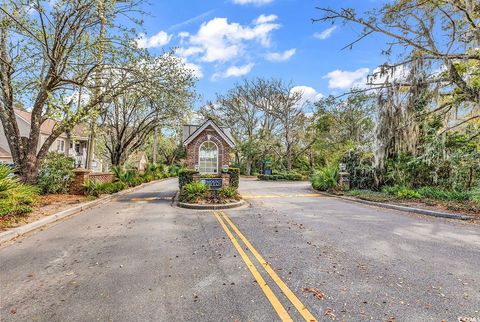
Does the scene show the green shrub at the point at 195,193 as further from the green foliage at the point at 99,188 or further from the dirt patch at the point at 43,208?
the green foliage at the point at 99,188

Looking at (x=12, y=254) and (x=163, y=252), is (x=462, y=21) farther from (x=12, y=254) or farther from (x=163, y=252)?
(x=12, y=254)

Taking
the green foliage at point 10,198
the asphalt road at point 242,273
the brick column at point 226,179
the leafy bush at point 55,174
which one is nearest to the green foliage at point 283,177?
the brick column at point 226,179

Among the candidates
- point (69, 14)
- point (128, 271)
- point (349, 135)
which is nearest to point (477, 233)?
point (128, 271)

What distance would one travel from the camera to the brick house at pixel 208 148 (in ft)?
51.3

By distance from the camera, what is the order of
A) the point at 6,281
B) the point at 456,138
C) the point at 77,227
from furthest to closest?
the point at 456,138
the point at 77,227
the point at 6,281

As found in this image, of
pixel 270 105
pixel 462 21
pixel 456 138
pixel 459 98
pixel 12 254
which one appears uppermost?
pixel 270 105

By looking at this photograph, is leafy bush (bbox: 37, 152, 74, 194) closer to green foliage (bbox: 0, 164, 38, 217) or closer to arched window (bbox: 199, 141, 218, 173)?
green foliage (bbox: 0, 164, 38, 217)

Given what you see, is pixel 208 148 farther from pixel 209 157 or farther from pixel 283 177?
pixel 283 177

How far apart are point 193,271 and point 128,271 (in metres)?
1.00

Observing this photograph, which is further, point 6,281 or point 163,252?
point 163,252

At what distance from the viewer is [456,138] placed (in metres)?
12.7

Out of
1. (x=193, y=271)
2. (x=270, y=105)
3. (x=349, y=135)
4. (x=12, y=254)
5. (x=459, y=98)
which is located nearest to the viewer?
(x=193, y=271)

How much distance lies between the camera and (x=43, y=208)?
31.3 ft

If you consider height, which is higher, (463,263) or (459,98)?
(459,98)
